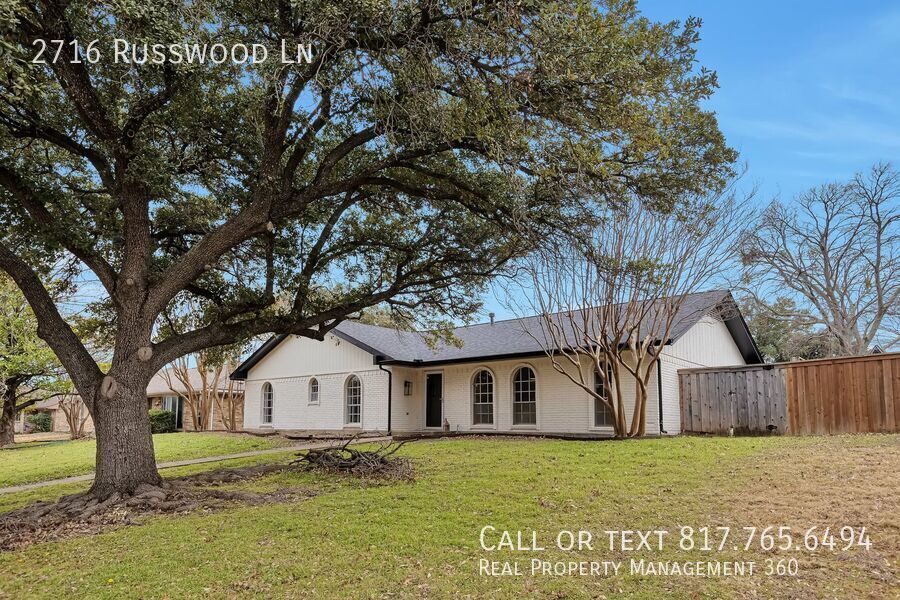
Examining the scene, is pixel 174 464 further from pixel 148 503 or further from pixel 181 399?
pixel 181 399

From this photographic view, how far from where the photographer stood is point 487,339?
2122 centimetres

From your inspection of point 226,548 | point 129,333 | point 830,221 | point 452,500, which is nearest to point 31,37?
point 129,333

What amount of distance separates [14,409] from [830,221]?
37.9 m

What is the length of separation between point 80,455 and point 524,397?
1364 cm

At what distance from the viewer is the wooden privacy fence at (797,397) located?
13.3m

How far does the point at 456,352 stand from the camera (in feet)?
67.7

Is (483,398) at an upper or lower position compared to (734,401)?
lower

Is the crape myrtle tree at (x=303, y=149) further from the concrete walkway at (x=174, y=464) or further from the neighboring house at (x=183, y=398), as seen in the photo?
the neighboring house at (x=183, y=398)

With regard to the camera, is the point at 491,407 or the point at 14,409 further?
the point at 14,409

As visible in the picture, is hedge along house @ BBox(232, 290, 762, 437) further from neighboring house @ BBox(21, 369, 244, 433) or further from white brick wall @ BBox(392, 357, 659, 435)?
neighboring house @ BBox(21, 369, 244, 433)

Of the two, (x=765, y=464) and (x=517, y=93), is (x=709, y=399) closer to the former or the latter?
(x=765, y=464)

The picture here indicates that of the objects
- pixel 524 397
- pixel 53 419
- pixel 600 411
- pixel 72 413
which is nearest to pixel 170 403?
pixel 72 413

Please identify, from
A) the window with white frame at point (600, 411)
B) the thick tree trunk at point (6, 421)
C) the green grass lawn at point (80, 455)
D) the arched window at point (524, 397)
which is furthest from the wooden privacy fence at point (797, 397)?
the thick tree trunk at point (6, 421)

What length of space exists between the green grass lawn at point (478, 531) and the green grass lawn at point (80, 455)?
13.2 ft
